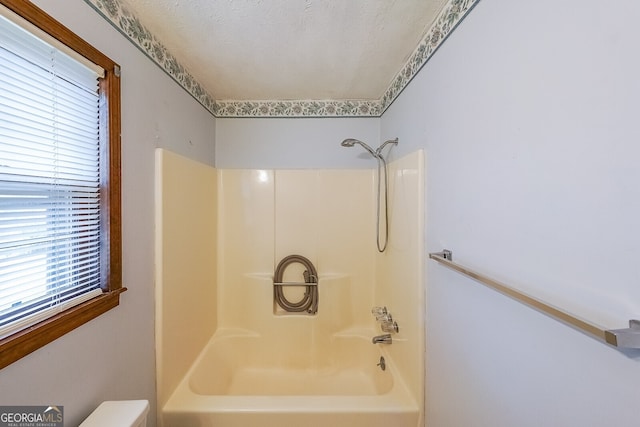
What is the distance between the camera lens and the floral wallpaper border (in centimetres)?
96

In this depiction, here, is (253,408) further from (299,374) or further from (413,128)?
(413,128)

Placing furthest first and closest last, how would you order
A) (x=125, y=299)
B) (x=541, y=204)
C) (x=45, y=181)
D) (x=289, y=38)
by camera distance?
(x=289, y=38) < (x=125, y=299) < (x=45, y=181) < (x=541, y=204)

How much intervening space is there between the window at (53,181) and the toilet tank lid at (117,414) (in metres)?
0.31

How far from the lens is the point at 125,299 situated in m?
1.02

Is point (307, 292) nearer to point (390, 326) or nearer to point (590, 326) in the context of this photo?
point (390, 326)

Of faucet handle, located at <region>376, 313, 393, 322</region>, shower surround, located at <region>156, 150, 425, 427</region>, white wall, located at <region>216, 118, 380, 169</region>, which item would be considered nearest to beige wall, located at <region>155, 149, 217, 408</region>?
shower surround, located at <region>156, 150, 425, 427</region>

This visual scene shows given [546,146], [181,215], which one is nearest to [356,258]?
[181,215]

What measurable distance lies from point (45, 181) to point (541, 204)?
1340mm

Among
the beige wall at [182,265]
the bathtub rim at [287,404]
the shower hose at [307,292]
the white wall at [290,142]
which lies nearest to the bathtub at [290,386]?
the bathtub rim at [287,404]

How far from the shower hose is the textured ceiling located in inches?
52.1

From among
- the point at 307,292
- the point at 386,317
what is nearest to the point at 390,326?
the point at 386,317

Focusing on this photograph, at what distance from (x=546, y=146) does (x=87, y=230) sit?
1388 mm

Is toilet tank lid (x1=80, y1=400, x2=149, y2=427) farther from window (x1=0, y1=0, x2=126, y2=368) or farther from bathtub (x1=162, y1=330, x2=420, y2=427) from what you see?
bathtub (x1=162, y1=330, x2=420, y2=427)

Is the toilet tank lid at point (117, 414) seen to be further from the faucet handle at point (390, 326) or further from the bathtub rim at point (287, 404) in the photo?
the faucet handle at point (390, 326)
